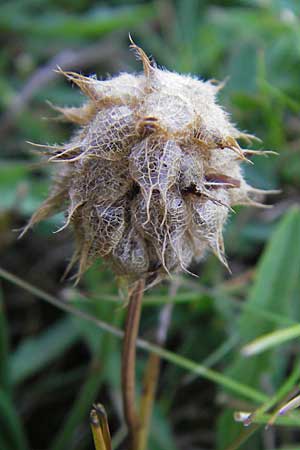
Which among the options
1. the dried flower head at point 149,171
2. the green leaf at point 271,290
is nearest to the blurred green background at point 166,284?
the green leaf at point 271,290

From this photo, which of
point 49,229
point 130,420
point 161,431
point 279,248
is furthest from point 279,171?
point 130,420

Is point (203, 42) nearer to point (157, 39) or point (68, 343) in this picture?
point (157, 39)

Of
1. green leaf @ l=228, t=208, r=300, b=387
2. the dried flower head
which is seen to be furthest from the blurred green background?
the dried flower head

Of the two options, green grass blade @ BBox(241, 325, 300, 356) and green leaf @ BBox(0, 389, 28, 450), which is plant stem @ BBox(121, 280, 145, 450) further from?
green leaf @ BBox(0, 389, 28, 450)

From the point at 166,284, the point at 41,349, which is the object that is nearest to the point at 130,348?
the point at 166,284

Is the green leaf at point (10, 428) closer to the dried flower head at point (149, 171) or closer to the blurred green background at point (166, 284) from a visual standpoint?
the blurred green background at point (166, 284)

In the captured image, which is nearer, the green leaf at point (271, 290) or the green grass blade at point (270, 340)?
the green grass blade at point (270, 340)
